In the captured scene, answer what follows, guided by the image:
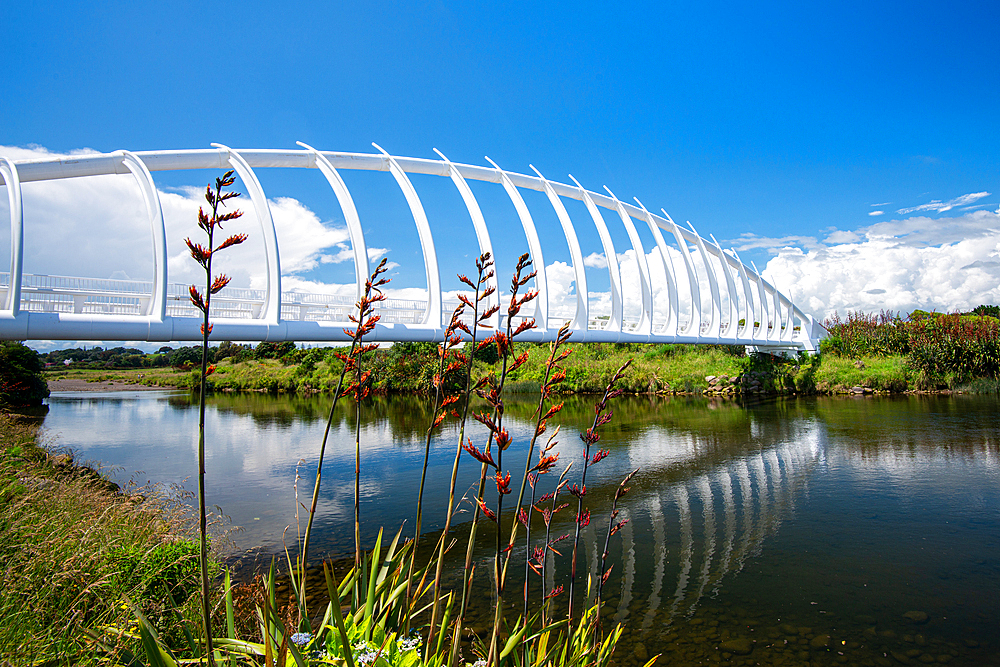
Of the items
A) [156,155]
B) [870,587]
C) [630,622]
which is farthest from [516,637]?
[156,155]

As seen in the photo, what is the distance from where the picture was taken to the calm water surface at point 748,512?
451 centimetres

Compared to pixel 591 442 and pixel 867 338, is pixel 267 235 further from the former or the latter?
pixel 867 338

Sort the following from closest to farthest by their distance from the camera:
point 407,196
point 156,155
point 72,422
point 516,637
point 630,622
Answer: point 516,637
point 630,622
point 156,155
point 407,196
point 72,422

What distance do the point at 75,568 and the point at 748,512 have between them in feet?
26.3

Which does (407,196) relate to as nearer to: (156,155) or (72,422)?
(156,155)

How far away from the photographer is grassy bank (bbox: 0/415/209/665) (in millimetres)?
2516

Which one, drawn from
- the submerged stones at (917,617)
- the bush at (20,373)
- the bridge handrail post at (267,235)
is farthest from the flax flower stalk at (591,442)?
the bush at (20,373)

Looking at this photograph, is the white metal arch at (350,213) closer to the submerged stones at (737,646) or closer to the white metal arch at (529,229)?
the white metal arch at (529,229)

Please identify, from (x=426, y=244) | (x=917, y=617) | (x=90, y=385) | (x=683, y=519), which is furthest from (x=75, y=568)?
(x=90, y=385)

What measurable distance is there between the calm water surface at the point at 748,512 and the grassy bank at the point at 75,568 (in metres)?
1.42

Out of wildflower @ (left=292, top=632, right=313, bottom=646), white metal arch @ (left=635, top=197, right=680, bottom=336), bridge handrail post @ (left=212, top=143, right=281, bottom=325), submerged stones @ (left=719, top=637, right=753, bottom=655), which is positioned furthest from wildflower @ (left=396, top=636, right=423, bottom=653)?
white metal arch @ (left=635, top=197, right=680, bottom=336)

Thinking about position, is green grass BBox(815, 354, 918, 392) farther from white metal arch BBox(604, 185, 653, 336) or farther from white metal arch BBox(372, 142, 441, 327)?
white metal arch BBox(372, 142, 441, 327)

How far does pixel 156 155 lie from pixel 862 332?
33.2 m

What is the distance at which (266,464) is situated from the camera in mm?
11562
